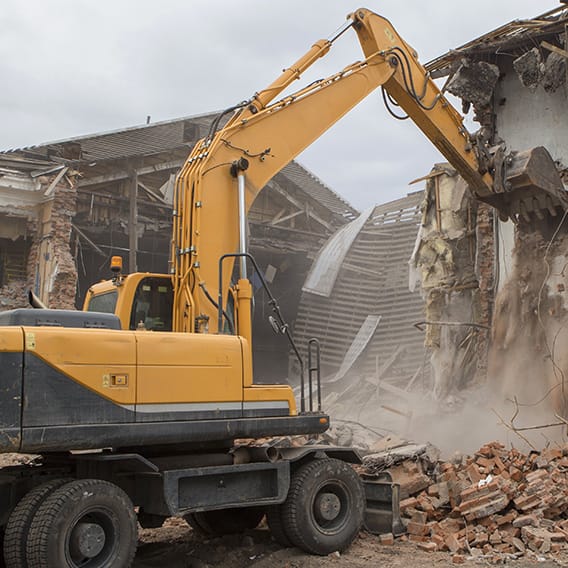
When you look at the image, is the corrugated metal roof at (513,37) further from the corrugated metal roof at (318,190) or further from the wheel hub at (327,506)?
the corrugated metal roof at (318,190)

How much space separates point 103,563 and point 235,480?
140cm

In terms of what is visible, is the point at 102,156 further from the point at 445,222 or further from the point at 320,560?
the point at 320,560

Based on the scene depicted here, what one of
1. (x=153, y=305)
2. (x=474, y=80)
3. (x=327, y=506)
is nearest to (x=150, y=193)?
(x=474, y=80)

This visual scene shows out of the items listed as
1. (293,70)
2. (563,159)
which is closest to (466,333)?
(563,159)

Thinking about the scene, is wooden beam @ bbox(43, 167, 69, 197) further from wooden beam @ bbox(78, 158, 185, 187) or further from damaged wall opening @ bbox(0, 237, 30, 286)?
wooden beam @ bbox(78, 158, 185, 187)

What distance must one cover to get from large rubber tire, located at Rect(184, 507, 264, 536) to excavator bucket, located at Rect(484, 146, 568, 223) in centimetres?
603

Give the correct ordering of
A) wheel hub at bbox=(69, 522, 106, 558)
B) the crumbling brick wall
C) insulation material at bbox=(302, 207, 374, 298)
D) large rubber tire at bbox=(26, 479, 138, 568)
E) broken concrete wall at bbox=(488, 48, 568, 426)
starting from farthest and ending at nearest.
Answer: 1. insulation material at bbox=(302, 207, 374, 298)
2. the crumbling brick wall
3. broken concrete wall at bbox=(488, 48, 568, 426)
4. wheel hub at bbox=(69, 522, 106, 558)
5. large rubber tire at bbox=(26, 479, 138, 568)

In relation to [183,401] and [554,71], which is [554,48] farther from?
[183,401]

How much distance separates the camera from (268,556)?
6.55 metres

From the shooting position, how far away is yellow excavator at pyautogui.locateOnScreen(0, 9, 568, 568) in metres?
5.27

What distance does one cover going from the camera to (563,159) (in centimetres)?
1238

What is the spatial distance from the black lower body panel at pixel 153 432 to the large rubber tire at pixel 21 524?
0.30 meters

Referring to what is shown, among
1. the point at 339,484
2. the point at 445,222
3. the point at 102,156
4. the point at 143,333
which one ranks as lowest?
the point at 339,484

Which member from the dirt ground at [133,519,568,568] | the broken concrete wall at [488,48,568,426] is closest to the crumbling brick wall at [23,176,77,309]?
the broken concrete wall at [488,48,568,426]
